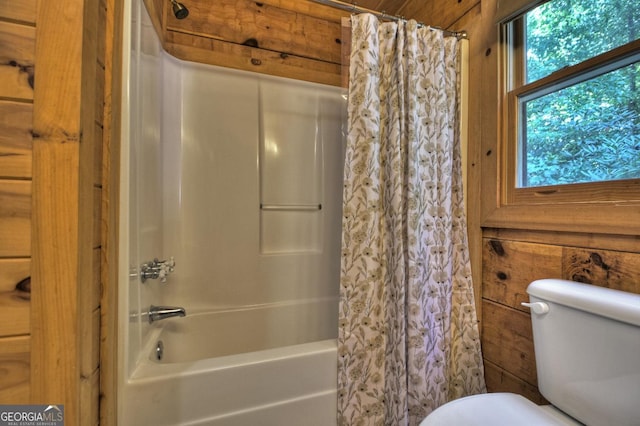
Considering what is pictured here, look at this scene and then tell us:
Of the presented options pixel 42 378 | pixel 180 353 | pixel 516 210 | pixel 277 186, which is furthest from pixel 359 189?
pixel 180 353

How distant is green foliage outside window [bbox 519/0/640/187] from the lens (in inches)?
32.6

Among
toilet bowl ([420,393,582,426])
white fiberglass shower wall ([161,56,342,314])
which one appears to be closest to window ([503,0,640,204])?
toilet bowl ([420,393,582,426])

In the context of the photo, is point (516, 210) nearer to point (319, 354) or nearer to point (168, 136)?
point (319, 354)

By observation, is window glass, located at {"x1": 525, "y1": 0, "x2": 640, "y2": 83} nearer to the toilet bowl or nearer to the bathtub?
the toilet bowl

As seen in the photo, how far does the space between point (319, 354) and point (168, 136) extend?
132 cm

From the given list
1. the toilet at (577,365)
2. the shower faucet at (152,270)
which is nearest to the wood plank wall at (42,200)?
the shower faucet at (152,270)

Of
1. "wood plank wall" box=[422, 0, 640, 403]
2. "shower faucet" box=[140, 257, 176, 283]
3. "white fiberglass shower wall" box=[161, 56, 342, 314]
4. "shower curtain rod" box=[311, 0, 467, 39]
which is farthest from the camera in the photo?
"white fiberglass shower wall" box=[161, 56, 342, 314]

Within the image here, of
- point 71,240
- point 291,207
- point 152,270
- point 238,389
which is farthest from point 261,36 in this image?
point 238,389

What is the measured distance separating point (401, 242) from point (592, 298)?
1.86ft

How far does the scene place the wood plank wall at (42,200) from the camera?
24.6 inches

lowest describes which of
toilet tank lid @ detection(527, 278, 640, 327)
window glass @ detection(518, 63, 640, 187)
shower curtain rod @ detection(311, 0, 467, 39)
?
toilet tank lid @ detection(527, 278, 640, 327)

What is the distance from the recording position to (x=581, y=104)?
94cm

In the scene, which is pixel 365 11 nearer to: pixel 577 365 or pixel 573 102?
pixel 573 102

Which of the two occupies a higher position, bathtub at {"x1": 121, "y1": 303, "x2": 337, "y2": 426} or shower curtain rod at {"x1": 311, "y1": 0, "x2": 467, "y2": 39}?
shower curtain rod at {"x1": 311, "y1": 0, "x2": 467, "y2": 39}
